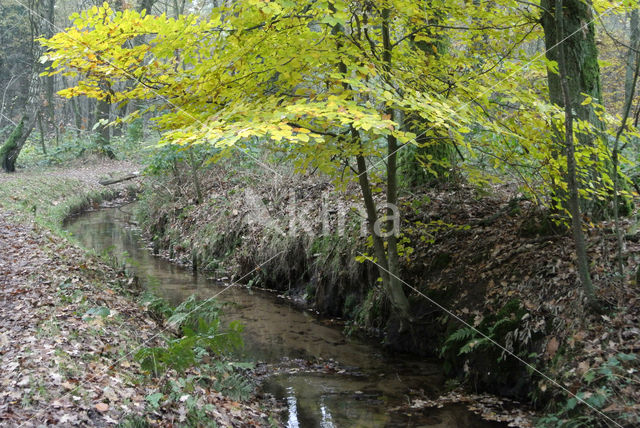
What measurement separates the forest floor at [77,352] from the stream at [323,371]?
77 cm

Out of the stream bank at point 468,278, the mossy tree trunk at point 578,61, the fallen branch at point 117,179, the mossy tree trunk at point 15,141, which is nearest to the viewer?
the stream bank at point 468,278

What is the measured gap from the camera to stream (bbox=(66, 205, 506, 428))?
17.7ft

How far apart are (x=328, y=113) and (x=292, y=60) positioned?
111cm

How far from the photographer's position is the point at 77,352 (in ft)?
15.3

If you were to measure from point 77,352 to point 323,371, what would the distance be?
3097mm

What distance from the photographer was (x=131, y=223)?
695 inches

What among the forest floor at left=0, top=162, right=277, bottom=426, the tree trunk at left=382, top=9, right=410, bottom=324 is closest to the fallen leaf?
the forest floor at left=0, top=162, right=277, bottom=426

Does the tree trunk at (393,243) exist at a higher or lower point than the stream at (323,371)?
higher

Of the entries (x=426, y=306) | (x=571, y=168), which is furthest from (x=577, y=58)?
(x=426, y=306)

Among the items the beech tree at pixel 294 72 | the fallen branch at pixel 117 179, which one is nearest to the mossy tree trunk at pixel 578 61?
the beech tree at pixel 294 72

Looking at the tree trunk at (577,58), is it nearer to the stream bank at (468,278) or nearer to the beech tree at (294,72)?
the beech tree at (294,72)

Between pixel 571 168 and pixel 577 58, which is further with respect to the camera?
pixel 577 58

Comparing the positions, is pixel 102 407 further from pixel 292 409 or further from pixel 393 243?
pixel 393 243

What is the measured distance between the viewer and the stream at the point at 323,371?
5391 millimetres
